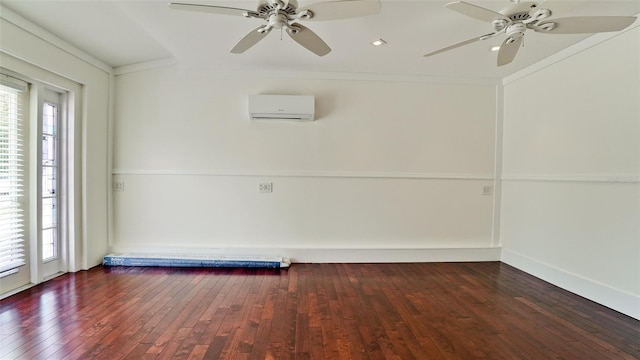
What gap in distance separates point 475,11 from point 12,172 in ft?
13.2

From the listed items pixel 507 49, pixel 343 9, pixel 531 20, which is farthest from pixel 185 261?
pixel 531 20

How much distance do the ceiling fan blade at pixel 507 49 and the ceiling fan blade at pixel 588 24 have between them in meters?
0.16

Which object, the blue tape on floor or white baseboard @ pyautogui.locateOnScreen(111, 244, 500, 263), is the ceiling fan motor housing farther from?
the blue tape on floor

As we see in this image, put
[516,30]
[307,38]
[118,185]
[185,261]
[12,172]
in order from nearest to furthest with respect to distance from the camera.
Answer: [516,30]
[307,38]
[12,172]
[185,261]
[118,185]

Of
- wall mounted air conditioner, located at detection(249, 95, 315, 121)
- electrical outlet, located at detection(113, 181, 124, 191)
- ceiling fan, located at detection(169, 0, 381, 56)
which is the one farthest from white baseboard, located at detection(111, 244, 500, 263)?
ceiling fan, located at detection(169, 0, 381, 56)

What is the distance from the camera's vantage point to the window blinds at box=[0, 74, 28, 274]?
2619 mm

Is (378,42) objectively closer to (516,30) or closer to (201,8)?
(516,30)

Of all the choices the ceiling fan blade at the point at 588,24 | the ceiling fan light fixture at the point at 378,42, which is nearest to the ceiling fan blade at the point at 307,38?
the ceiling fan light fixture at the point at 378,42

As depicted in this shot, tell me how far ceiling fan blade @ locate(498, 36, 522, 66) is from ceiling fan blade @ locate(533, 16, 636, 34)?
6.4 inches

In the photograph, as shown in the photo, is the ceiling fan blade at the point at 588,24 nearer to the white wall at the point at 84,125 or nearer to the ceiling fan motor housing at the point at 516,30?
the ceiling fan motor housing at the point at 516,30

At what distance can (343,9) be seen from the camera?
75.9 inches

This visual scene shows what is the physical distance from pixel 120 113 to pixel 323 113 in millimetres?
2560

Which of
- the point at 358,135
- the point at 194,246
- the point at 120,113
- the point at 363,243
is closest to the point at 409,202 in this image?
the point at 363,243

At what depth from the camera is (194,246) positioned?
3756 mm
